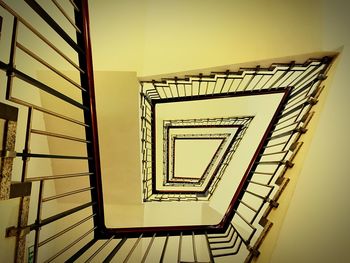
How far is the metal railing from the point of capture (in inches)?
51.2

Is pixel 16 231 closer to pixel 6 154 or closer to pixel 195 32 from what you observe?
pixel 6 154

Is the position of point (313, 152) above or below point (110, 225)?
above

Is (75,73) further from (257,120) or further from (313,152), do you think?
(257,120)

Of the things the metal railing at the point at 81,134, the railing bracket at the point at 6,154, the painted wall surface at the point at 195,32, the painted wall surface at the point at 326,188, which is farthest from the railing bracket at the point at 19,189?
the painted wall surface at the point at 195,32

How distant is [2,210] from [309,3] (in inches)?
122

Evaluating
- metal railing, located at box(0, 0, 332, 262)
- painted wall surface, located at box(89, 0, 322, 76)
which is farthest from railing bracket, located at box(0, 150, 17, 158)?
painted wall surface, located at box(89, 0, 322, 76)

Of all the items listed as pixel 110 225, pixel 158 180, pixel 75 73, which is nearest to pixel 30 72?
pixel 75 73

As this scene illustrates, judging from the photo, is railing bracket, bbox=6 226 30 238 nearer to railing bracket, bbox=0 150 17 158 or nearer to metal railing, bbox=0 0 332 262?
metal railing, bbox=0 0 332 262

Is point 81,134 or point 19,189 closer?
point 19,189

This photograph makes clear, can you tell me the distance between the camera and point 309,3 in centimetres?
240

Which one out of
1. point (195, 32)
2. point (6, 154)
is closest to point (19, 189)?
point (6, 154)

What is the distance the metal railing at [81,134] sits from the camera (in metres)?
1.30

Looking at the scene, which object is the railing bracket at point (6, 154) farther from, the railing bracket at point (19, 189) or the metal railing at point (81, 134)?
the railing bracket at point (19, 189)

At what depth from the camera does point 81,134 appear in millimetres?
3531
